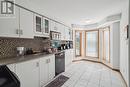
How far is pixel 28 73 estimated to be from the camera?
2.00 m

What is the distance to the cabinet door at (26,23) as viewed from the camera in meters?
2.19

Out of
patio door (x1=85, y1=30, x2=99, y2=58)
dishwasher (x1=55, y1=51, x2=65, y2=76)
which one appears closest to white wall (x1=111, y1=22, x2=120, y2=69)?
patio door (x1=85, y1=30, x2=99, y2=58)

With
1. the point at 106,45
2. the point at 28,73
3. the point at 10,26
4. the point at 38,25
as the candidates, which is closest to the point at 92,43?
the point at 106,45

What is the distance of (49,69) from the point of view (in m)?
2.79

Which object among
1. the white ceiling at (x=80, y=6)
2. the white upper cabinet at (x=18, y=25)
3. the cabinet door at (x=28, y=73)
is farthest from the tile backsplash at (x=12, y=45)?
the white ceiling at (x=80, y=6)

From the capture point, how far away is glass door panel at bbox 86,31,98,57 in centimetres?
599

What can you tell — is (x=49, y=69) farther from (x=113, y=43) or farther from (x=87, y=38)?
(x=87, y=38)

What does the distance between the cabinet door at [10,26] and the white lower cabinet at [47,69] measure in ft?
3.13

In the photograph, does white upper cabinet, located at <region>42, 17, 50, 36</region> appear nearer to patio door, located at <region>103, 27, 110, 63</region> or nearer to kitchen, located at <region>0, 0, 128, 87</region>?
kitchen, located at <region>0, 0, 128, 87</region>

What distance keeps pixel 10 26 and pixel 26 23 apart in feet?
1.52

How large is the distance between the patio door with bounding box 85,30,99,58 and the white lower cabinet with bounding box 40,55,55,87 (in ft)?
12.7

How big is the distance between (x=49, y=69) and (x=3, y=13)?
1.89 metres

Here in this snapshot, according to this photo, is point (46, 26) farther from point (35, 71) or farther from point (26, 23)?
point (35, 71)

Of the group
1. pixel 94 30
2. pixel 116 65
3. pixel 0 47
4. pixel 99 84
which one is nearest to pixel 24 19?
pixel 0 47
